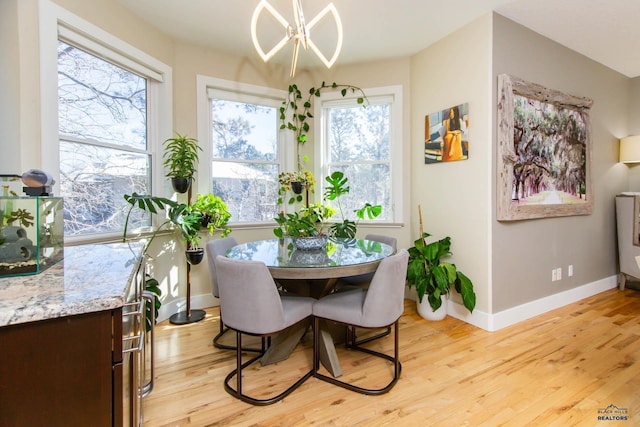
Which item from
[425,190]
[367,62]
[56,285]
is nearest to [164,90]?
[367,62]

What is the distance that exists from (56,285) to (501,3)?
322 centimetres

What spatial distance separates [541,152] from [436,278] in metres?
1.57

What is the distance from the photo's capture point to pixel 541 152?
289 cm

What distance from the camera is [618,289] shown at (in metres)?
3.65

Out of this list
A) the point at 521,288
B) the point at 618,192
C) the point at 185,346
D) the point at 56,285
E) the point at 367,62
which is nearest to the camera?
the point at 56,285

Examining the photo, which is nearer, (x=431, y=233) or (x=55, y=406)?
(x=55, y=406)

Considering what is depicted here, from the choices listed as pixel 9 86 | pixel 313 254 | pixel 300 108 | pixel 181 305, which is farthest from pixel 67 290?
pixel 300 108

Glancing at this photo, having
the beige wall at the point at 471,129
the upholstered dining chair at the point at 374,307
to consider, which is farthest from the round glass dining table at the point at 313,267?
the beige wall at the point at 471,129

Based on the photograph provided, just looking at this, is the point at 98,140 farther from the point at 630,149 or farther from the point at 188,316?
the point at 630,149

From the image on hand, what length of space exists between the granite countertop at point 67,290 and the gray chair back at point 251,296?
517mm

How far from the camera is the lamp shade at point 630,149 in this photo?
3.52 m

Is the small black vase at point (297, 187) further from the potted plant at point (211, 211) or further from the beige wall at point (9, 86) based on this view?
the beige wall at point (9, 86)

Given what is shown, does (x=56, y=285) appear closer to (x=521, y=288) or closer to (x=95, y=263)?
(x=95, y=263)

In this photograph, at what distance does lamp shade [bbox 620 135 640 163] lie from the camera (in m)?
3.52
